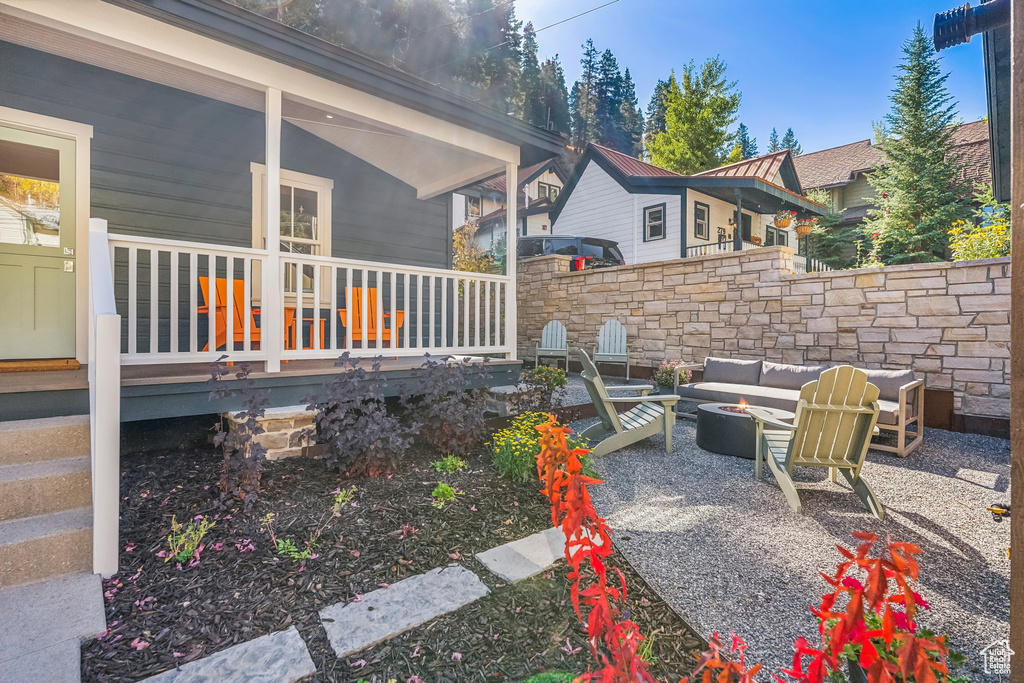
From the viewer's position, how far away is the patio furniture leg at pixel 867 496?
113 inches

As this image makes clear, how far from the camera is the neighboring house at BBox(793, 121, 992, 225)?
15047 millimetres

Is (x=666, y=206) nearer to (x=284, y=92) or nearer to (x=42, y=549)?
(x=284, y=92)

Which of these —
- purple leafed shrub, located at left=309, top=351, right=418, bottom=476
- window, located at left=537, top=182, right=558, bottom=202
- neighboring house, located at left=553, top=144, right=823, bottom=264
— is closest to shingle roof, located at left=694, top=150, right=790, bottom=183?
neighboring house, located at left=553, top=144, right=823, bottom=264

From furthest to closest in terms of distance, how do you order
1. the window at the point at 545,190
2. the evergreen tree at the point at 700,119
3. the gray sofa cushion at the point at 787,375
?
the window at the point at 545,190
the evergreen tree at the point at 700,119
the gray sofa cushion at the point at 787,375

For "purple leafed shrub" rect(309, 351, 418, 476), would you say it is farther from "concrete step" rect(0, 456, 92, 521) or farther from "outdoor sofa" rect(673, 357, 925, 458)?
"outdoor sofa" rect(673, 357, 925, 458)

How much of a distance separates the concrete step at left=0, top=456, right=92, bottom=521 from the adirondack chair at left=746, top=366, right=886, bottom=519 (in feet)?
13.5

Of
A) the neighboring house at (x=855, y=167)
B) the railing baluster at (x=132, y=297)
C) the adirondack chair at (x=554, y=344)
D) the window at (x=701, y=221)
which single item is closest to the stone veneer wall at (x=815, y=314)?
the adirondack chair at (x=554, y=344)

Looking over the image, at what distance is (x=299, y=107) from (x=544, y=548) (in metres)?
4.46

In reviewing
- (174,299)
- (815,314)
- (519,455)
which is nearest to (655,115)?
(815,314)

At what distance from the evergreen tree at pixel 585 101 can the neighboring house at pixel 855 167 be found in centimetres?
1314

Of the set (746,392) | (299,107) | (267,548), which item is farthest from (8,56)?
(746,392)

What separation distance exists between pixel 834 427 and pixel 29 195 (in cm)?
675

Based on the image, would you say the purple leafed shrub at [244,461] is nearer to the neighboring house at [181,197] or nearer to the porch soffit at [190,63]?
the neighboring house at [181,197]

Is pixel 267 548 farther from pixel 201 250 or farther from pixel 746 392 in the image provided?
pixel 746 392
